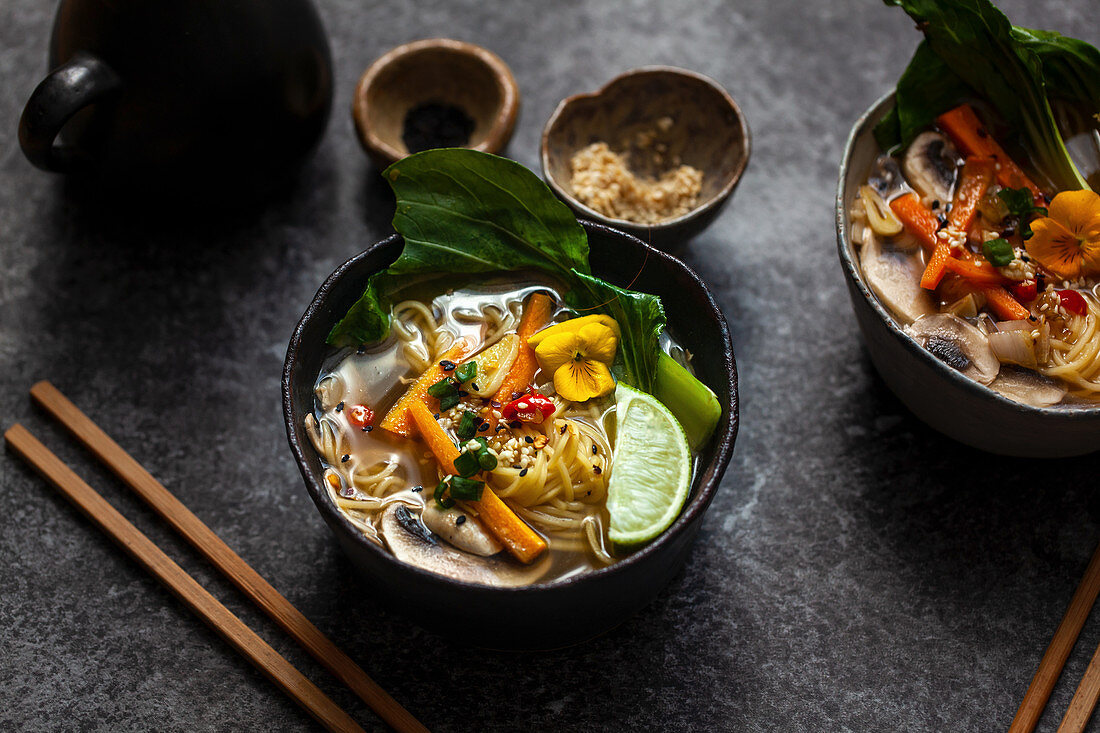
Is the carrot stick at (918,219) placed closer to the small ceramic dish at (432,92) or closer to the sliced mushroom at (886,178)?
the sliced mushroom at (886,178)

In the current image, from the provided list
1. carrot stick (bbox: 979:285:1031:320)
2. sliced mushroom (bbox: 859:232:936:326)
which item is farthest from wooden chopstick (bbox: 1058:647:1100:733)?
sliced mushroom (bbox: 859:232:936:326)

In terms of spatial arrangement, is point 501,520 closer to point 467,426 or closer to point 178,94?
point 467,426

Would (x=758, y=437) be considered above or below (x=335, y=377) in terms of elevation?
below

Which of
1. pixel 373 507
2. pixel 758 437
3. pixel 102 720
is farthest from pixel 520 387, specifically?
pixel 102 720

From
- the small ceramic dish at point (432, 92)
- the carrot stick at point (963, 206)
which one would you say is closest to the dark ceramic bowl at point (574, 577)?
the carrot stick at point (963, 206)

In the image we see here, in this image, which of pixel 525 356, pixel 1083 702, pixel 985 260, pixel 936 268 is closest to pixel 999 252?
pixel 985 260

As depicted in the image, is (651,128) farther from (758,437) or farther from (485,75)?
(758,437)
